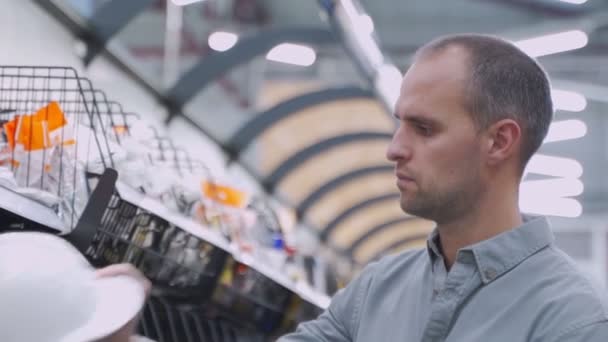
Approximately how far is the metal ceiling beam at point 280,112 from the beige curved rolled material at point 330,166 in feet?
5.92

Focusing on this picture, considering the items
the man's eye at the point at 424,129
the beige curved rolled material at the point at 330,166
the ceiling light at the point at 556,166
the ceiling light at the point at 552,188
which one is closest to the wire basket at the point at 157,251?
the man's eye at the point at 424,129

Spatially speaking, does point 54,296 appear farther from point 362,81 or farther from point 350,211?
point 350,211

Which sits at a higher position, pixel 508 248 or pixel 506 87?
pixel 506 87

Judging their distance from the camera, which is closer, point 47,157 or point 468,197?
point 468,197

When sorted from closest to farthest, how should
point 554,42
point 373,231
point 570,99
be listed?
point 554,42 < point 570,99 < point 373,231

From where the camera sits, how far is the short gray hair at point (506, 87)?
74.0 inches

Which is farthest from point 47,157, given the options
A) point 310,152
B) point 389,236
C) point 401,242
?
point 401,242

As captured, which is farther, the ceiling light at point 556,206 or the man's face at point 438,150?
the ceiling light at point 556,206

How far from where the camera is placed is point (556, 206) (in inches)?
625

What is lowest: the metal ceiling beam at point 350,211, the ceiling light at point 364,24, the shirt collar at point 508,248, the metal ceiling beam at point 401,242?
the metal ceiling beam at point 401,242

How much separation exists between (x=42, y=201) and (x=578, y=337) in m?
1.19

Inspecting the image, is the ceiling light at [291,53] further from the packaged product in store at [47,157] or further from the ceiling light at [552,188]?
the ceiling light at [552,188]

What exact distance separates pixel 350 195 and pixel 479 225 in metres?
9.32

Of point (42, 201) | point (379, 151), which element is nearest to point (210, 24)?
point (379, 151)
